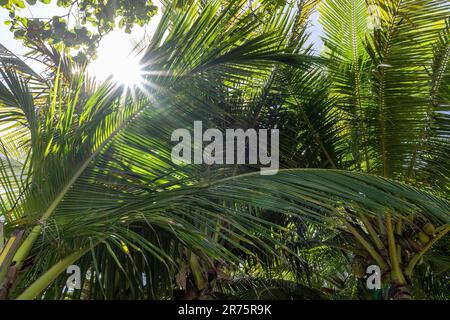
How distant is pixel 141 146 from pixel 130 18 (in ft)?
6.50

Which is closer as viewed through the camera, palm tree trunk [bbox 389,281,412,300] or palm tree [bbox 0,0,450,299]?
palm tree [bbox 0,0,450,299]

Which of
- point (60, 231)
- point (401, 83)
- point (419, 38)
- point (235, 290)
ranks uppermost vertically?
point (419, 38)

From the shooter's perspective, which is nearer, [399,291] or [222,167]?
[222,167]

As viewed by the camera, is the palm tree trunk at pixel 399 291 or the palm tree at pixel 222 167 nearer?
the palm tree at pixel 222 167

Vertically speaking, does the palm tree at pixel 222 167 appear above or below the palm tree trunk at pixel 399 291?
above

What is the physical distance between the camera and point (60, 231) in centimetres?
265

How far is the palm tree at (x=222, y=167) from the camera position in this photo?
2762 millimetres

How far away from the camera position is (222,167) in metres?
3.85

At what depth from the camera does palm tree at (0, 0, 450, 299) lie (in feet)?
9.06

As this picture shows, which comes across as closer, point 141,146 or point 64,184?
point 64,184

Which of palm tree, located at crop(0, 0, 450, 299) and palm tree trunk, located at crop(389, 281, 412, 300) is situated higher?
palm tree, located at crop(0, 0, 450, 299)

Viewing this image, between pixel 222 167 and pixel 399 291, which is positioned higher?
pixel 222 167

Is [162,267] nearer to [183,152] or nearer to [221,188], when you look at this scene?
[183,152]
